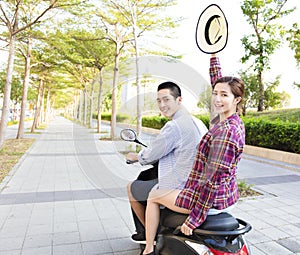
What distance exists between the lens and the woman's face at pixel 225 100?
177 centimetres

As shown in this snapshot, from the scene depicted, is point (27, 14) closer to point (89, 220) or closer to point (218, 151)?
point (89, 220)

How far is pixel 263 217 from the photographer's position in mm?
3715

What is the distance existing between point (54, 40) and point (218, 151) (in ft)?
28.4

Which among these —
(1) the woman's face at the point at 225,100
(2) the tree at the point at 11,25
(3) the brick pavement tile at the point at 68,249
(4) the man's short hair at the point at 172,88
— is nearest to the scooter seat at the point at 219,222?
(1) the woman's face at the point at 225,100

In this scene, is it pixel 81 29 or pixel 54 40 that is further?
pixel 81 29

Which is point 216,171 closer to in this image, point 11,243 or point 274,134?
point 11,243

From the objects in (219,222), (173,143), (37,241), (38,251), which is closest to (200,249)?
(219,222)

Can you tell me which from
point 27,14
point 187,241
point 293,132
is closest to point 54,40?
point 27,14

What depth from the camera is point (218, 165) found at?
162 centimetres

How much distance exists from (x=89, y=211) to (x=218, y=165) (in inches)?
104

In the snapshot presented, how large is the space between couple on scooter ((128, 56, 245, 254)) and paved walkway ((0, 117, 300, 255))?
1031 millimetres

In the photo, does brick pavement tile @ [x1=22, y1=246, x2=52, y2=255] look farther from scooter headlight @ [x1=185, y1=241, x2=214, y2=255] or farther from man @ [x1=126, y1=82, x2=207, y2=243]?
scooter headlight @ [x1=185, y1=241, x2=214, y2=255]

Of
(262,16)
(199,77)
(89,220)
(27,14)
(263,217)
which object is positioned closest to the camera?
(199,77)

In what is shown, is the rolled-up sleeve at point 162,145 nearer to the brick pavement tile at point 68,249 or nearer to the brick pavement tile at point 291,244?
the brick pavement tile at point 68,249
